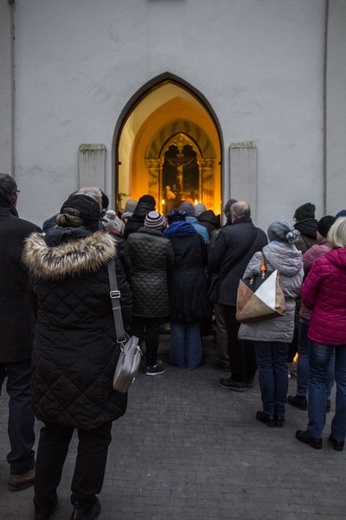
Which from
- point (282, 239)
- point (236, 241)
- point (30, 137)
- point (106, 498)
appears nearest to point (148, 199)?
point (236, 241)

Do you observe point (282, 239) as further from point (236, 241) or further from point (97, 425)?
point (97, 425)

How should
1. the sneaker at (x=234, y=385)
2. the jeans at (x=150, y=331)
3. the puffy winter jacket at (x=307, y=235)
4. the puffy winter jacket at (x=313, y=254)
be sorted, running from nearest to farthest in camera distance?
the puffy winter jacket at (x=313, y=254) < the sneaker at (x=234, y=385) < the puffy winter jacket at (x=307, y=235) < the jeans at (x=150, y=331)

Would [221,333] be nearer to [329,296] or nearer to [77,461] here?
A: [329,296]

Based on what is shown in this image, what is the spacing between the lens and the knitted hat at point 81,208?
2648mm

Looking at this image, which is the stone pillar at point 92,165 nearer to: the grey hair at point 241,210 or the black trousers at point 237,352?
the grey hair at point 241,210

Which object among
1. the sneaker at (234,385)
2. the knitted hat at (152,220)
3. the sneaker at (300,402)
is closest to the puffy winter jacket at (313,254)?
the sneaker at (300,402)

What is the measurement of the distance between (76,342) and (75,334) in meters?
0.04

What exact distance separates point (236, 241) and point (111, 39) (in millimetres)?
4761

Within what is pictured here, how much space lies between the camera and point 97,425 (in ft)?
8.48

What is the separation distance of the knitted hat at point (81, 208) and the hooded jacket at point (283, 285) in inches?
79.1

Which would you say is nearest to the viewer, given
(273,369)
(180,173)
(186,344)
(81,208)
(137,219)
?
(81,208)

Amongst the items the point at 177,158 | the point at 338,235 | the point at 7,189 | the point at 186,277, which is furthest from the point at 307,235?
the point at 177,158

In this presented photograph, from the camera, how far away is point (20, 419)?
10.6ft

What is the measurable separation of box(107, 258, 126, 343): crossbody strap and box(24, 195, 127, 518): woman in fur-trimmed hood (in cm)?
3
